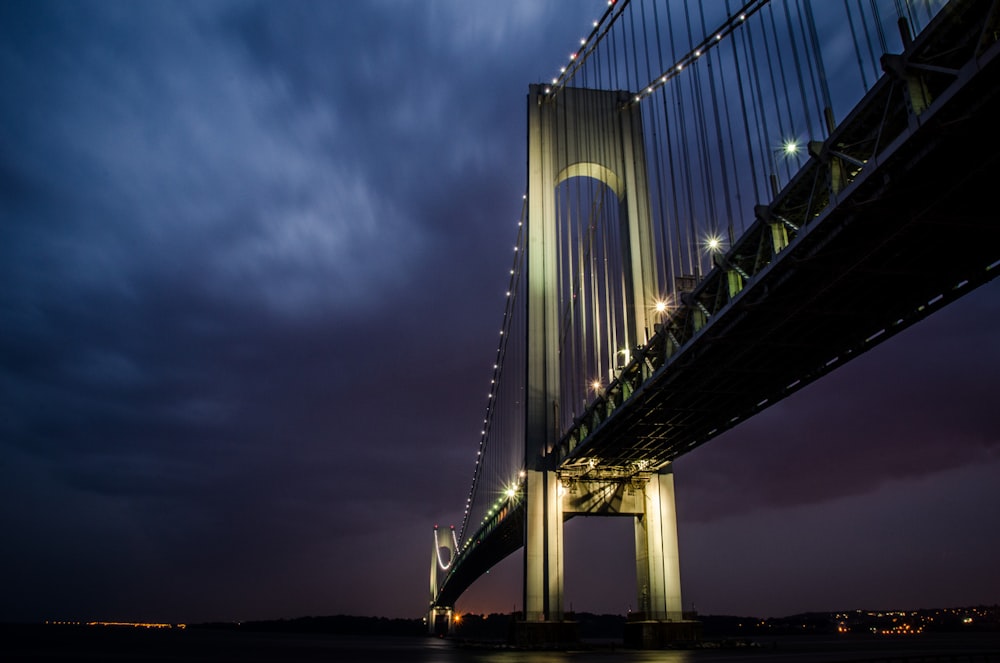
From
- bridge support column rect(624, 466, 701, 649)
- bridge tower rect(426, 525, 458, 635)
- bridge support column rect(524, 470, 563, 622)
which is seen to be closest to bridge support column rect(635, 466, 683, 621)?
bridge support column rect(624, 466, 701, 649)

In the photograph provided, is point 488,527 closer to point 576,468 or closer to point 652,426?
point 576,468

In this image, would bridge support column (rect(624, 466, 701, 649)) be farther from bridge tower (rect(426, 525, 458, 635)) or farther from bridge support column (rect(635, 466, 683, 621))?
bridge tower (rect(426, 525, 458, 635))

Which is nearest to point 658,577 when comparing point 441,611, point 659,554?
point 659,554

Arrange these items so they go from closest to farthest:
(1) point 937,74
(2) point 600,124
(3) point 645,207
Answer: (1) point 937,74
(3) point 645,207
(2) point 600,124

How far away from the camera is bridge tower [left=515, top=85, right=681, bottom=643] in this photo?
96.3 ft

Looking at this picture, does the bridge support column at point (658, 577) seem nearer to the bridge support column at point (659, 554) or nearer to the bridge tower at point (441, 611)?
the bridge support column at point (659, 554)

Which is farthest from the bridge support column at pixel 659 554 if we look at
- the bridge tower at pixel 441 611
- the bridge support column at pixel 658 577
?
the bridge tower at pixel 441 611

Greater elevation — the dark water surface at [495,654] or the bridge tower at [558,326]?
the bridge tower at [558,326]

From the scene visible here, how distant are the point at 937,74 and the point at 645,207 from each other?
23.1 m

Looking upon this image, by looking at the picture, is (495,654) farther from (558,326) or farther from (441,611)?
(441,611)

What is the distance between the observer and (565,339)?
35.5 m

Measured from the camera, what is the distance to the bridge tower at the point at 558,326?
2936 centimetres

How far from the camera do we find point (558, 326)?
32406 millimetres

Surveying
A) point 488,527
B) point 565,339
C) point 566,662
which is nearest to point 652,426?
point 566,662
